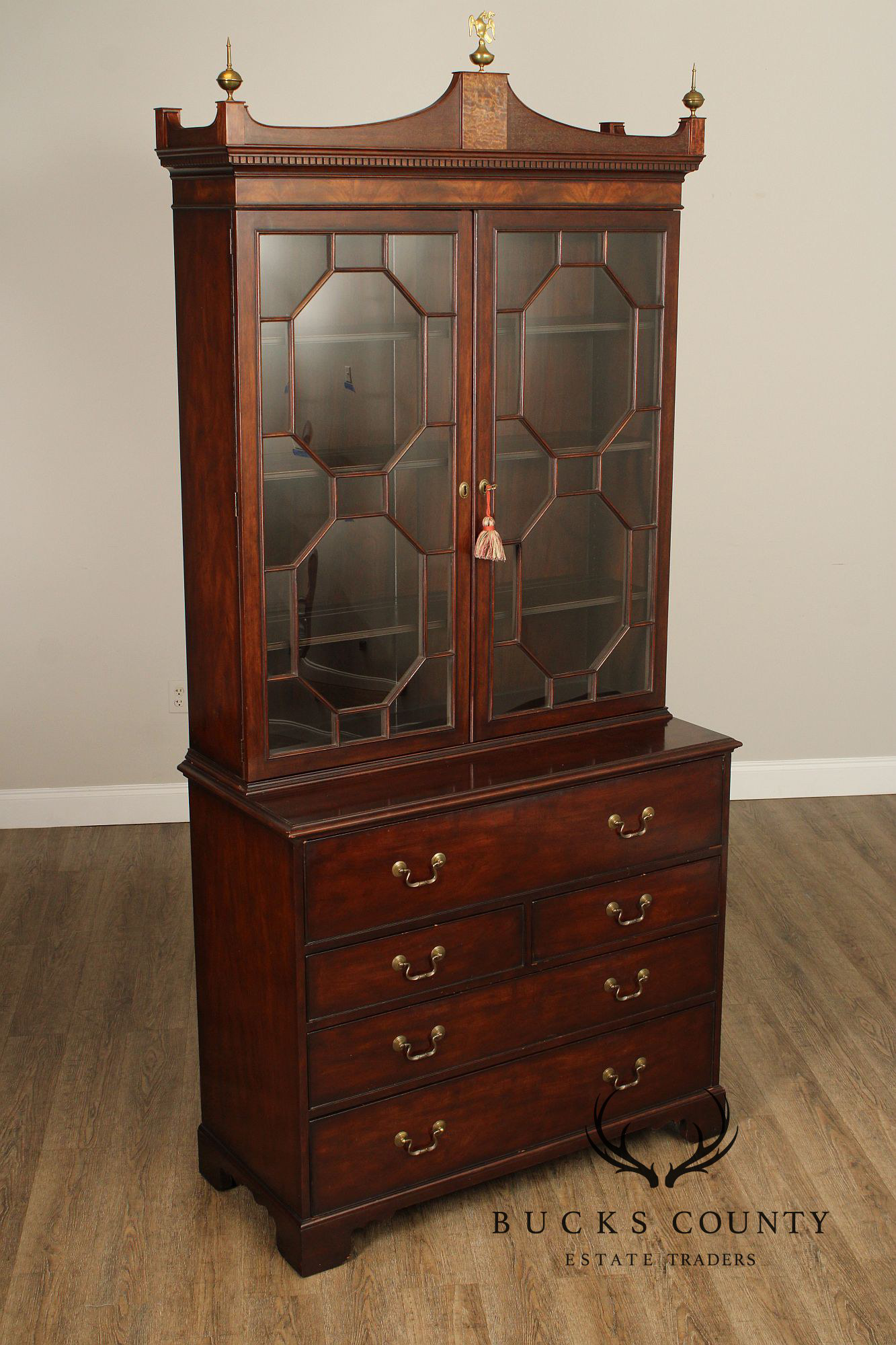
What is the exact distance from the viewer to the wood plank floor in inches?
88.6

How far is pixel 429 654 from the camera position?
242 centimetres

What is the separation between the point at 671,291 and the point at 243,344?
0.83 metres

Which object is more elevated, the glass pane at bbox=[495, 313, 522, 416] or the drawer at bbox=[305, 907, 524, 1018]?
the glass pane at bbox=[495, 313, 522, 416]

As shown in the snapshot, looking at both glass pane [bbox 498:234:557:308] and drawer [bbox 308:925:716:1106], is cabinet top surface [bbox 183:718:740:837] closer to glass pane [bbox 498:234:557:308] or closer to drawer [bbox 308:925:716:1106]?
drawer [bbox 308:925:716:1106]

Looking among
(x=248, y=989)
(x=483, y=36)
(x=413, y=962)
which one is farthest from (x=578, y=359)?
(x=248, y=989)

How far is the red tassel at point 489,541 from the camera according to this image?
238 centimetres

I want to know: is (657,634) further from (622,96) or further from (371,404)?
(622,96)

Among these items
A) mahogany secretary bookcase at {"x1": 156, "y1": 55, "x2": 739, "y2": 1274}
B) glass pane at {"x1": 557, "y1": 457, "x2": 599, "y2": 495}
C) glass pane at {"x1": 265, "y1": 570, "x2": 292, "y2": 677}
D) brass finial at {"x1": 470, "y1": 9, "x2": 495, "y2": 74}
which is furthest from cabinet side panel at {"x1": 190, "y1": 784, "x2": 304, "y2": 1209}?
brass finial at {"x1": 470, "y1": 9, "x2": 495, "y2": 74}

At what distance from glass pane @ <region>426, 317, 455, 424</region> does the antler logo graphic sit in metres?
1.29

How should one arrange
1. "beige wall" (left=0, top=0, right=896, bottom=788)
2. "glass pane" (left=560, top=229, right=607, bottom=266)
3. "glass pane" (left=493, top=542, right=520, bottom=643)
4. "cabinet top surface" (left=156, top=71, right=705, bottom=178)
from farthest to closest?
1. "beige wall" (left=0, top=0, right=896, bottom=788)
2. "glass pane" (left=493, top=542, right=520, bottom=643)
3. "glass pane" (left=560, top=229, right=607, bottom=266)
4. "cabinet top surface" (left=156, top=71, right=705, bottom=178)

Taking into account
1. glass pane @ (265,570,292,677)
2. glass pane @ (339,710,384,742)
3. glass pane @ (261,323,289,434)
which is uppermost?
glass pane @ (261,323,289,434)

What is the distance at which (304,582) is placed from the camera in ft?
7.48

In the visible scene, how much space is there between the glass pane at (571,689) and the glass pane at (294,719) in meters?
0.46

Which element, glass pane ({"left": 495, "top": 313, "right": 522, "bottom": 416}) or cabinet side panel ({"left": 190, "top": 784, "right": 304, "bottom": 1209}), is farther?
glass pane ({"left": 495, "top": 313, "right": 522, "bottom": 416})
